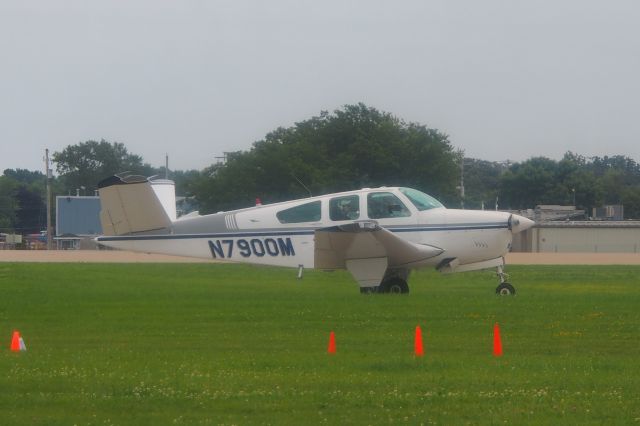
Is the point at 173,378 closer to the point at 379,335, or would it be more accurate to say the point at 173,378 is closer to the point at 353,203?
the point at 379,335

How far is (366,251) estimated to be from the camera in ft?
69.8

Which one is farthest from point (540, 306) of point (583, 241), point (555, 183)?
point (555, 183)

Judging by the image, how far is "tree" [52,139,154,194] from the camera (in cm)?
11662

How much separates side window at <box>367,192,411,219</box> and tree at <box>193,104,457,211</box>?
137 ft

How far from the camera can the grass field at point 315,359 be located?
9.09 m

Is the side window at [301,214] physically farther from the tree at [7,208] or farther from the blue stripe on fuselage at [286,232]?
the tree at [7,208]

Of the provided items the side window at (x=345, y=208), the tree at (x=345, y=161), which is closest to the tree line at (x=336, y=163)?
the tree at (x=345, y=161)

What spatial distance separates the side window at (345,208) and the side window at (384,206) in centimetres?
26

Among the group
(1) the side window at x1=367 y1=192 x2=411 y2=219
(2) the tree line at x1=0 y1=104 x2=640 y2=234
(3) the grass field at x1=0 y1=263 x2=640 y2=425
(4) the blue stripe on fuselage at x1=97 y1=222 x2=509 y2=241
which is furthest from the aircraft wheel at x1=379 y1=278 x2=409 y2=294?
(2) the tree line at x1=0 y1=104 x2=640 y2=234

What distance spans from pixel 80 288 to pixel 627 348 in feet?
50.8

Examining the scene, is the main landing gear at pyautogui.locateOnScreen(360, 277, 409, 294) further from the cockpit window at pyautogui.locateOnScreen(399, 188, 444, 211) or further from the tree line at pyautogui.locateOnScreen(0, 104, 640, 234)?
the tree line at pyautogui.locateOnScreen(0, 104, 640, 234)

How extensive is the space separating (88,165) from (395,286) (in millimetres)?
100536

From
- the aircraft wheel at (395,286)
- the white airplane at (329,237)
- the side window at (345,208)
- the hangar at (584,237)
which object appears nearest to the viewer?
the white airplane at (329,237)

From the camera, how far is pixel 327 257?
2158cm
